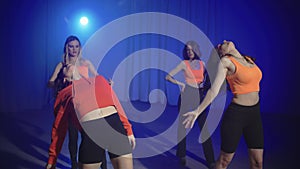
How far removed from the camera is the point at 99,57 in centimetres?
765

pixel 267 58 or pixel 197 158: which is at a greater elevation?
pixel 267 58

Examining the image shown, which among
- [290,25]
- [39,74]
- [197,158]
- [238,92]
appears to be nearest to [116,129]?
[238,92]

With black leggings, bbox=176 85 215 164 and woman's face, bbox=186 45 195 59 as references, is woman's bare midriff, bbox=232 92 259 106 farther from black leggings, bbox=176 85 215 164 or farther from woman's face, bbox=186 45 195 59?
woman's face, bbox=186 45 195 59

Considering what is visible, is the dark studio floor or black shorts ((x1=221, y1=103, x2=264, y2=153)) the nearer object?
black shorts ((x1=221, y1=103, x2=264, y2=153))

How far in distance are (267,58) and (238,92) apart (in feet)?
16.1

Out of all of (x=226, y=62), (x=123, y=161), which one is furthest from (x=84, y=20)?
(x=123, y=161)

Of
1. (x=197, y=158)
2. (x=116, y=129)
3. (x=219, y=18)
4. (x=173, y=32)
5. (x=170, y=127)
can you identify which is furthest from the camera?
(x=173, y=32)

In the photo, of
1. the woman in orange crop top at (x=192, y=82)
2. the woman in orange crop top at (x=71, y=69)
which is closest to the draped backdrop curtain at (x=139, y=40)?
the woman in orange crop top at (x=192, y=82)

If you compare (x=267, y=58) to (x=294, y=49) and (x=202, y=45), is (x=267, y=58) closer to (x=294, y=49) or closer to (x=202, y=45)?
(x=294, y=49)

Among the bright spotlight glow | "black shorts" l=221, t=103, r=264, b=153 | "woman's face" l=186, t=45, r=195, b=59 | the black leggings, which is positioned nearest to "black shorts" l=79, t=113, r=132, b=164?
"black shorts" l=221, t=103, r=264, b=153

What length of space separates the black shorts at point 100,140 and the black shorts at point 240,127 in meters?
0.86

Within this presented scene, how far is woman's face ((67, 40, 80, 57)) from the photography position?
2789 millimetres

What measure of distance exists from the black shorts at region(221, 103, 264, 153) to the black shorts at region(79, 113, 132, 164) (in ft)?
2.84

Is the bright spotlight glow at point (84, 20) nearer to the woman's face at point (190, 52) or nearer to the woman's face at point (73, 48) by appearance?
the woman's face at point (190, 52)
